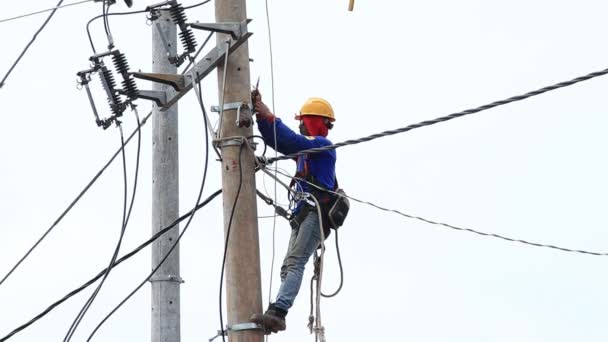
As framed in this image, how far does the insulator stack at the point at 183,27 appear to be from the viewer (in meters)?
10.4

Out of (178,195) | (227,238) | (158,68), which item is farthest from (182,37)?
(227,238)

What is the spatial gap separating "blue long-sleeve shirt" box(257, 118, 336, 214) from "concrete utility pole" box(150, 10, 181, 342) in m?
0.91

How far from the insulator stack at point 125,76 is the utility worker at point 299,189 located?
3.86ft

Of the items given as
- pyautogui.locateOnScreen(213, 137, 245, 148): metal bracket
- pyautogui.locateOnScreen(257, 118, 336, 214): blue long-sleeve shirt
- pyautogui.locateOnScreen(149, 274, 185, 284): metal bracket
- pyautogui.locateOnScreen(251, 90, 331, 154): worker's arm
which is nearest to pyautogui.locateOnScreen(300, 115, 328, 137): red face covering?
pyautogui.locateOnScreen(257, 118, 336, 214): blue long-sleeve shirt

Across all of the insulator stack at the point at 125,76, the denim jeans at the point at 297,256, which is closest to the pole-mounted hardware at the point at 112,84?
the insulator stack at the point at 125,76

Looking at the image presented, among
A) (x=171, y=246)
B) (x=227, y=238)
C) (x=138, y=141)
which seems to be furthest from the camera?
(x=138, y=141)

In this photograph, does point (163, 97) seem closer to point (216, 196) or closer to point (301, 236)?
point (216, 196)

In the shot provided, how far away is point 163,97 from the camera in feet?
33.6

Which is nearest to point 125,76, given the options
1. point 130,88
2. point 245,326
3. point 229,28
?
point 130,88

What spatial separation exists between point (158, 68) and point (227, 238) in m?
2.02

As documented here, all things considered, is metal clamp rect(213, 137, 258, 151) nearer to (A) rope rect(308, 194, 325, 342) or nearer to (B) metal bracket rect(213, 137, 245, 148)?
(B) metal bracket rect(213, 137, 245, 148)

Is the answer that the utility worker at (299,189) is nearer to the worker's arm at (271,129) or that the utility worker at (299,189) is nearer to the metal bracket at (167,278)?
the worker's arm at (271,129)

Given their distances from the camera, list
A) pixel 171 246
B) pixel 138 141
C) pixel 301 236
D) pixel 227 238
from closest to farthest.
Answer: pixel 227 238, pixel 301 236, pixel 171 246, pixel 138 141

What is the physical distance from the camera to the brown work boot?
9117mm
